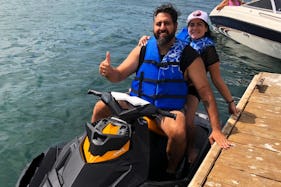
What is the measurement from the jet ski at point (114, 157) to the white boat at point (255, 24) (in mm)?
6013

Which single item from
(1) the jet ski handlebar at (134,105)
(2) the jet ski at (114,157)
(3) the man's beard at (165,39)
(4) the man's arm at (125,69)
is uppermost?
(3) the man's beard at (165,39)

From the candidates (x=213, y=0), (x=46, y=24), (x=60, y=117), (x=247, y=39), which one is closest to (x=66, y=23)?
(x=46, y=24)

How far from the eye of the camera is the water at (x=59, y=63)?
4.61 meters

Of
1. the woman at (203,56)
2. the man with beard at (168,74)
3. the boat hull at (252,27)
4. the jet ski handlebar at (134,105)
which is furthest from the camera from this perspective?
the boat hull at (252,27)

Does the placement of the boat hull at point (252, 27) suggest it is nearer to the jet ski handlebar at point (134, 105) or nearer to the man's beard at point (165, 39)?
the man's beard at point (165, 39)

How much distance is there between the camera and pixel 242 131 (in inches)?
134

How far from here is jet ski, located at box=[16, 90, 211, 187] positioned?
2367 millimetres

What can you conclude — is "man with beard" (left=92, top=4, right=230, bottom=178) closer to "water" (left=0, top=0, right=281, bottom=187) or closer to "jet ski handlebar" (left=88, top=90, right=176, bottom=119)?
"jet ski handlebar" (left=88, top=90, right=176, bottom=119)

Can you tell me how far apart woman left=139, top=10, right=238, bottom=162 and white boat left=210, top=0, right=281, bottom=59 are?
4823 mm

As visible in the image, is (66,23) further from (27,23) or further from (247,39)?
(247,39)

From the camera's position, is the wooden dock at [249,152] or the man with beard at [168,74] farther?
the man with beard at [168,74]

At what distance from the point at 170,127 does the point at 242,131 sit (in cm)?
94

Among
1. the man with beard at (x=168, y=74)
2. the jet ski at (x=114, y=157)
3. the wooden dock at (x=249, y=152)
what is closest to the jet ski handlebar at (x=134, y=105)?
the jet ski at (x=114, y=157)


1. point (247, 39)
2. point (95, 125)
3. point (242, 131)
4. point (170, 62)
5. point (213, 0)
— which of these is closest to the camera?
point (95, 125)
